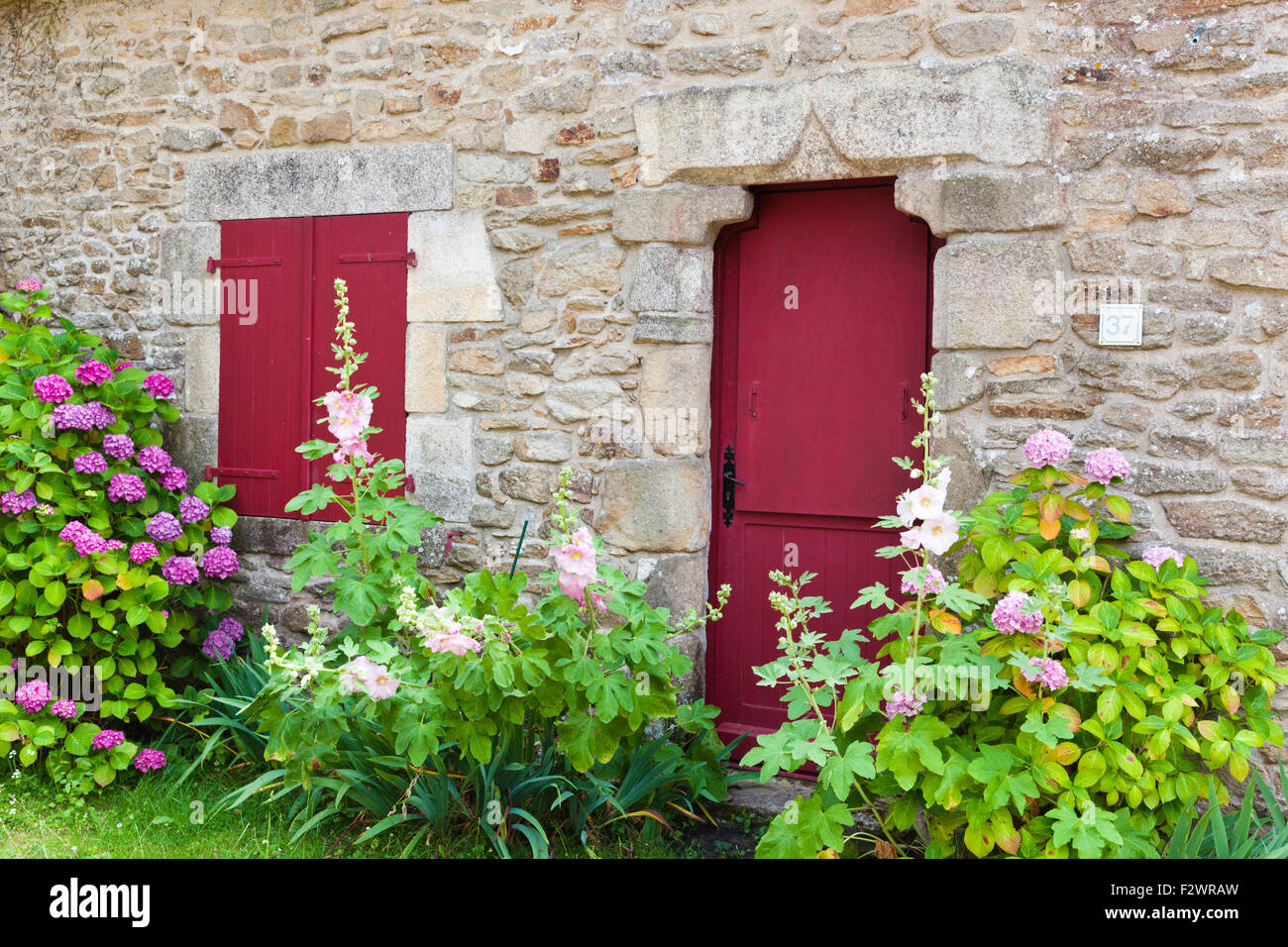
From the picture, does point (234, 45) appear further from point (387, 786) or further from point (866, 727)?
point (866, 727)

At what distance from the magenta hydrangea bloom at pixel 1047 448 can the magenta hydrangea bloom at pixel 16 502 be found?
12.0 ft

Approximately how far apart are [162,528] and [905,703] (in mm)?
3075

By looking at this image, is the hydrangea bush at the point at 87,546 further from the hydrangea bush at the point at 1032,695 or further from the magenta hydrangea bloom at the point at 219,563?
the hydrangea bush at the point at 1032,695

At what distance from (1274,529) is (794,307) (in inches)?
71.0

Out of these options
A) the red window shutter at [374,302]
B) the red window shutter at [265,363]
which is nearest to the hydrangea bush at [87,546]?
the red window shutter at [265,363]

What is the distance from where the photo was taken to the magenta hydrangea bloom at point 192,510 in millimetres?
4484

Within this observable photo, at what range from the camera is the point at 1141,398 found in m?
3.48

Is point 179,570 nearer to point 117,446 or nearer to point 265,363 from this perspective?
point 117,446

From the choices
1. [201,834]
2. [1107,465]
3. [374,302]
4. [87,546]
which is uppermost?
[374,302]

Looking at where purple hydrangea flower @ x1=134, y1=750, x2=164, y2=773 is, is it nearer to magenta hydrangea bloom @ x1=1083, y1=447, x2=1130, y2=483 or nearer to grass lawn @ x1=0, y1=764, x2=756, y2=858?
grass lawn @ x1=0, y1=764, x2=756, y2=858

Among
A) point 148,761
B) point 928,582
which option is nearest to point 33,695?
point 148,761

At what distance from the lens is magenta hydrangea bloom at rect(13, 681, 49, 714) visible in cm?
401

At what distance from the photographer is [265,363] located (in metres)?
4.79

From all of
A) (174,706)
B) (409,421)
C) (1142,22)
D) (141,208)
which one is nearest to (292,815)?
(174,706)
